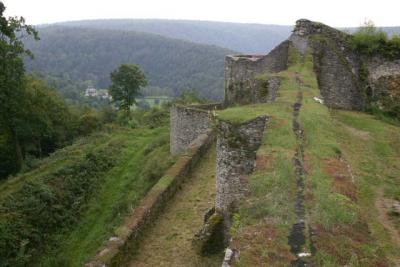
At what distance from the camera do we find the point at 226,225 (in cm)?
1206

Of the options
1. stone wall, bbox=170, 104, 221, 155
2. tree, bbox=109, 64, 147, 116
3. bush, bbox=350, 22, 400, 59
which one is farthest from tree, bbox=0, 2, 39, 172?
bush, bbox=350, 22, 400, 59

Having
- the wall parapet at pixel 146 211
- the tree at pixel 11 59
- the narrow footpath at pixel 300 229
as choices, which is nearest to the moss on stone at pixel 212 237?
the wall parapet at pixel 146 211

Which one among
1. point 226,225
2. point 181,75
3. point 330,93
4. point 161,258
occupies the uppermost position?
point 330,93

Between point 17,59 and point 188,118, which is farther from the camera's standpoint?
point 17,59

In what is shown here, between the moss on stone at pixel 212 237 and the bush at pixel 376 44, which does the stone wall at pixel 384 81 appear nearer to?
the bush at pixel 376 44

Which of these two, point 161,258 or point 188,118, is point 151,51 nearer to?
point 188,118

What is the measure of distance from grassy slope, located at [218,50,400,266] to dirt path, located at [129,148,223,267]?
3.47 metres

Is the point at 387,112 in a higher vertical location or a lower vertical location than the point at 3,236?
higher

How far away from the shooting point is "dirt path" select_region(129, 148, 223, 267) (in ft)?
44.3

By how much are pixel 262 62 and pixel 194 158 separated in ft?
24.8

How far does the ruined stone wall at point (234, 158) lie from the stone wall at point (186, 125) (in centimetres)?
1129

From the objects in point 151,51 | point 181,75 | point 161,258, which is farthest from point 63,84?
point 161,258

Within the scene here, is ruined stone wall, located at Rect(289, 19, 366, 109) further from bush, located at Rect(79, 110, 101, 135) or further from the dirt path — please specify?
bush, located at Rect(79, 110, 101, 135)

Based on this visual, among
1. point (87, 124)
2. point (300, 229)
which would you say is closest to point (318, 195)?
point (300, 229)
